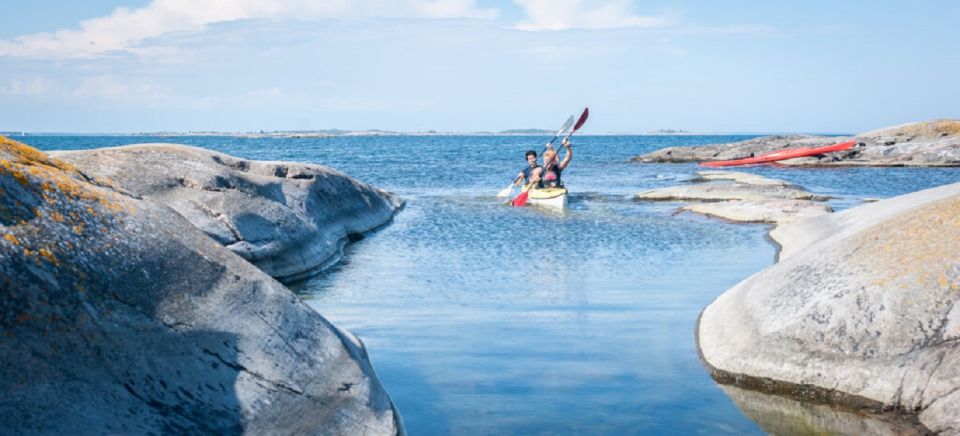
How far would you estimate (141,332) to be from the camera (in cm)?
553

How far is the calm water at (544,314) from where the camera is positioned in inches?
318

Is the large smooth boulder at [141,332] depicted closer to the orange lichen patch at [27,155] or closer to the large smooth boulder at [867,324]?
the orange lichen patch at [27,155]

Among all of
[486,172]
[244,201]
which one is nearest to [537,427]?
[244,201]

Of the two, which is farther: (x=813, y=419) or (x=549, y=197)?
(x=549, y=197)

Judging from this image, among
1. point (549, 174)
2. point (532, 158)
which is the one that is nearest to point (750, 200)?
point (549, 174)

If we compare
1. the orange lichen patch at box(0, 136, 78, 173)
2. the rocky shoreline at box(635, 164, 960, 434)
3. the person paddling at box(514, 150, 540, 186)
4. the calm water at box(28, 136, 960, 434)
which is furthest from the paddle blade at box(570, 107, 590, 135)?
the orange lichen patch at box(0, 136, 78, 173)

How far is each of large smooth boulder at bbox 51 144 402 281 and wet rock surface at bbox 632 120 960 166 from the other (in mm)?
42378

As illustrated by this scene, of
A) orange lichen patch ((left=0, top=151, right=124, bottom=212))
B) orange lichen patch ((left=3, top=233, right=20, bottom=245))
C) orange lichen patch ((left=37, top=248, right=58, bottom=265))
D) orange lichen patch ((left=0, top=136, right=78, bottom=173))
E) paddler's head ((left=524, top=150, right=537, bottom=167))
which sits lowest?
paddler's head ((left=524, top=150, right=537, bottom=167))

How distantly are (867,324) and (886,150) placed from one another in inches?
1983

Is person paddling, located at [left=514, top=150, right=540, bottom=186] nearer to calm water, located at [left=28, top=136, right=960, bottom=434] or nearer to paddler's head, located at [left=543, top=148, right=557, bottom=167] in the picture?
paddler's head, located at [left=543, top=148, right=557, bottom=167]

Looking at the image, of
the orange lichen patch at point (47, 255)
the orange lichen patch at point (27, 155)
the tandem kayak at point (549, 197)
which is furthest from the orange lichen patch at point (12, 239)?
the tandem kayak at point (549, 197)

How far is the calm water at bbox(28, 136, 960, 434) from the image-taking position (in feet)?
26.5

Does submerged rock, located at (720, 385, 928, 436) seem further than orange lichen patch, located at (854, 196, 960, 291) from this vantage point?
No

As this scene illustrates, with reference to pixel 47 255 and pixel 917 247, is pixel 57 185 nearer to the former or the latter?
pixel 47 255
